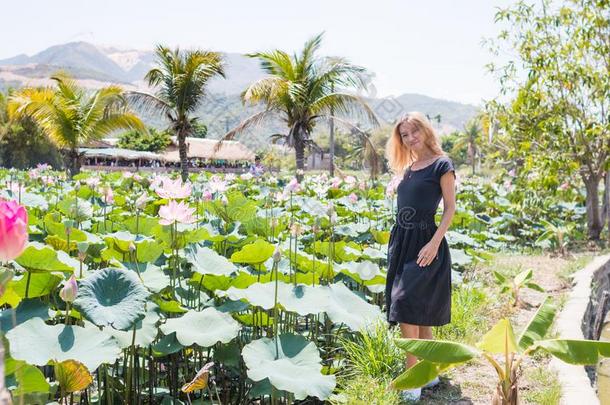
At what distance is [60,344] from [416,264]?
57.8 inches

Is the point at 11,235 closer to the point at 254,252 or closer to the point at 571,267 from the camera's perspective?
the point at 254,252

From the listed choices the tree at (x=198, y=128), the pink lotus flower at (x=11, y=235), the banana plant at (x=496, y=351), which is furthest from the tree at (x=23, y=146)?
the pink lotus flower at (x=11, y=235)

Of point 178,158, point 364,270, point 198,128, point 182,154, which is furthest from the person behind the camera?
point 178,158

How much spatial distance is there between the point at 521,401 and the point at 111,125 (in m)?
13.9

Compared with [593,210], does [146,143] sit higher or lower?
lower

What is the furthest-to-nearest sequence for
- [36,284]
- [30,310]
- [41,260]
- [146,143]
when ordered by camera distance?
[146,143]
[36,284]
[41,260]
[30,310]

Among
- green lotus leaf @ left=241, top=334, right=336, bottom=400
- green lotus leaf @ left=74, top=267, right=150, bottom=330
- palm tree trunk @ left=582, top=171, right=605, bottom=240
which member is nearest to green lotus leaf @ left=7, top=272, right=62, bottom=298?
green lotus leaf @ left=74, top=267, right=150, bottom=330

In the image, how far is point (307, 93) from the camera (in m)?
13.8

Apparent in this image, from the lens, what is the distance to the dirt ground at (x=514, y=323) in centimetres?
278

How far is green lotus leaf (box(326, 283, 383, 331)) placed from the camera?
102 inches

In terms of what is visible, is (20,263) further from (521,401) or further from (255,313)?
(521,401)

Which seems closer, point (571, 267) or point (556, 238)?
point (571, 267)

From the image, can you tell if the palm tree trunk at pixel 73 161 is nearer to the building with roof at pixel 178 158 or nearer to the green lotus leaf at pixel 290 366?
the green lotus leaf at pixel 290 366

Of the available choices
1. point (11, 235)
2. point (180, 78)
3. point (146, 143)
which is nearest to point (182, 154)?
point (180, 78)
